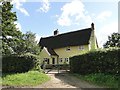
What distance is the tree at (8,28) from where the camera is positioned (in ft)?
106

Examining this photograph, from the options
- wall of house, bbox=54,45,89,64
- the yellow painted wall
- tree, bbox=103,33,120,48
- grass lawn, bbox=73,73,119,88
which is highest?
tree, bbox=103,33,120,48

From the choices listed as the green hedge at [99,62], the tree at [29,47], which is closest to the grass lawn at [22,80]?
the green hedge at [99,62]

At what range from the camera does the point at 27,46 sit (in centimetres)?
5875

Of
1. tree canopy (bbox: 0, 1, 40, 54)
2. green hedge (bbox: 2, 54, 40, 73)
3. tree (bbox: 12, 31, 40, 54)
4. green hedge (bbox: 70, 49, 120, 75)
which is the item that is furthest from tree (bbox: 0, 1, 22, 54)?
tree (bbox: 12, 31, 40, 54)

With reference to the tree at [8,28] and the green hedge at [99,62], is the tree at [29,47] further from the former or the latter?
the green hedge at [99,62]

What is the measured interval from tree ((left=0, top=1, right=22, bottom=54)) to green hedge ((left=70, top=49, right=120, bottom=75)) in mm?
9125

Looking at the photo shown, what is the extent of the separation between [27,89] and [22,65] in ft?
30.6

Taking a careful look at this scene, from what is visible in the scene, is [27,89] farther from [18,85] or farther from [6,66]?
[6,66]

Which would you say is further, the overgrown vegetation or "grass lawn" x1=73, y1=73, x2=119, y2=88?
the overgrown vegetation

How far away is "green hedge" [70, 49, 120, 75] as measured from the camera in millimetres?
23519

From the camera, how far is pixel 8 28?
32812mm

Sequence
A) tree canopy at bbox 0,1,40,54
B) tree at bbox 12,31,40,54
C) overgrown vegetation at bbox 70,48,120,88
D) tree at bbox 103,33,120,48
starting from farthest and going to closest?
tree at bbox 103,33,120,48, tree at bbox 12,31,40,54, tree canopy at bbox 0,1,40,54, overgrown vegetation at bbox 70,48,120,88

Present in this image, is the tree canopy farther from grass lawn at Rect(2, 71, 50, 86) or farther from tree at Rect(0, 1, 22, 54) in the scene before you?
grass lawn at Rect(2, 71, 50, 86)

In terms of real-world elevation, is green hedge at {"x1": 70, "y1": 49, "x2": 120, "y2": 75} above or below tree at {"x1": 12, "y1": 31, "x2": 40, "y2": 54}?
below
